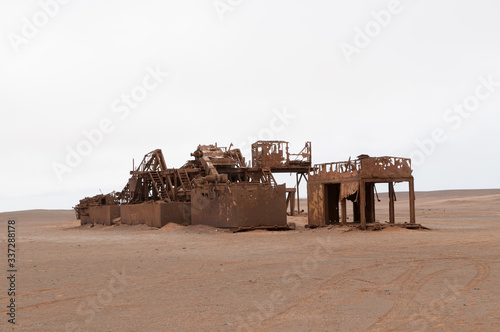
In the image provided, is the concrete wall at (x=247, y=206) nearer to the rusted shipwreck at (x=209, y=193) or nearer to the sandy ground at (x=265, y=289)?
the rusted shipwreck at (x=209, y=193)

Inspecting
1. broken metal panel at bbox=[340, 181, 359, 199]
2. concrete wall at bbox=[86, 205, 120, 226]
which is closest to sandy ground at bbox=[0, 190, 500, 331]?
broken metal panel at bbox=[340, 181, 359, 199]

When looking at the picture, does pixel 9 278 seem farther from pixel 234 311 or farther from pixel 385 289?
pixel 385 289

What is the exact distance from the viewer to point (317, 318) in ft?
24.4

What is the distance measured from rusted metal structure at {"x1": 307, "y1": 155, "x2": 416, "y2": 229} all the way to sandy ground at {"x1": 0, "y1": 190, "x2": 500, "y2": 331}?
7522 mm

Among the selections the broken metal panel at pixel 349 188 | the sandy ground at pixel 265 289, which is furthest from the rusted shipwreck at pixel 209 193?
the sandy ground at pixel 265 289

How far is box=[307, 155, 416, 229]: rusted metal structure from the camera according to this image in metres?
24.0

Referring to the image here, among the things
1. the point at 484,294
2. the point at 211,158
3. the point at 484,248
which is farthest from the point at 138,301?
the point at 211,158

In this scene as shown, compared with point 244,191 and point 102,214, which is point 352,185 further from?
point 102,214

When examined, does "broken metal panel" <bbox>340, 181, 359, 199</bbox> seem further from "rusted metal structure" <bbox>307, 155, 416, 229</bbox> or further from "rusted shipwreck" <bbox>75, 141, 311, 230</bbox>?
"rusted shipwreck" <bbox>75, 141, 311, 230</bbox>

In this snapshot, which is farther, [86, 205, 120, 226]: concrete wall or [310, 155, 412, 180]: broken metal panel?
[86, 205, 120, 226]: concrete wall

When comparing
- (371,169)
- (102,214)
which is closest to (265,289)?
(371,169)

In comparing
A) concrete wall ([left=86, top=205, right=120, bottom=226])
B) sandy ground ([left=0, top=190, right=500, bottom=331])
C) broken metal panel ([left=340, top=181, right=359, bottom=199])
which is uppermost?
broken metal panel ([left=340, top=181, right=359, bottom=199])

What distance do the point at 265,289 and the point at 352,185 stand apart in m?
15.3

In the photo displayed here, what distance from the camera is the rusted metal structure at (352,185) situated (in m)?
24.0
